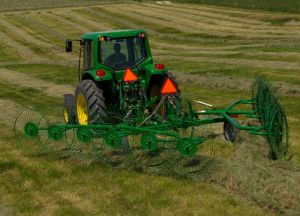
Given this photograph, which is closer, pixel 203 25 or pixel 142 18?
pixel 203 25

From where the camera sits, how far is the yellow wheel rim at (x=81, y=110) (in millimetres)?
8242

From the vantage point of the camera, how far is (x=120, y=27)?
3431 cm

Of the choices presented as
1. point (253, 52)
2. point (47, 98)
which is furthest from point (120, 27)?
point (47, 98)

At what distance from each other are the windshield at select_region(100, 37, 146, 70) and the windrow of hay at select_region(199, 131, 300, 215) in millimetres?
2793

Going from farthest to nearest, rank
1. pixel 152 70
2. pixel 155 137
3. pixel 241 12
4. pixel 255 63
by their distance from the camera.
Result: 1. pixel 241 12
2. pixel 255 63
3. pixel 152 70
4. pixel 155 137

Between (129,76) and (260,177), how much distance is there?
120 inches

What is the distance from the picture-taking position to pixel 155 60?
2111 centimetres

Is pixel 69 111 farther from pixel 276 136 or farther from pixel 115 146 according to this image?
pixel 276 136

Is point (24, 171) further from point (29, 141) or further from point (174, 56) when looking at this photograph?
point (174, 56)

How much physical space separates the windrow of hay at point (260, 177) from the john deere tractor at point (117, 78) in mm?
1864

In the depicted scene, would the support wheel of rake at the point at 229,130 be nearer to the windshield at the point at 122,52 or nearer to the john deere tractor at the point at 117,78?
the john deere tractor at the point at 117,78

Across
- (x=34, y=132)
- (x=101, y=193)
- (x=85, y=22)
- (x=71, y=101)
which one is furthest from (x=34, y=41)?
(x=101, y=193)

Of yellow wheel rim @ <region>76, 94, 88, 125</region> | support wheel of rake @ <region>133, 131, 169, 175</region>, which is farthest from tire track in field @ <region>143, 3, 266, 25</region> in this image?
support wheel of rake @ <region>133, 131, 169, 175</region>

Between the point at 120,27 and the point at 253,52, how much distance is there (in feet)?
52.2
